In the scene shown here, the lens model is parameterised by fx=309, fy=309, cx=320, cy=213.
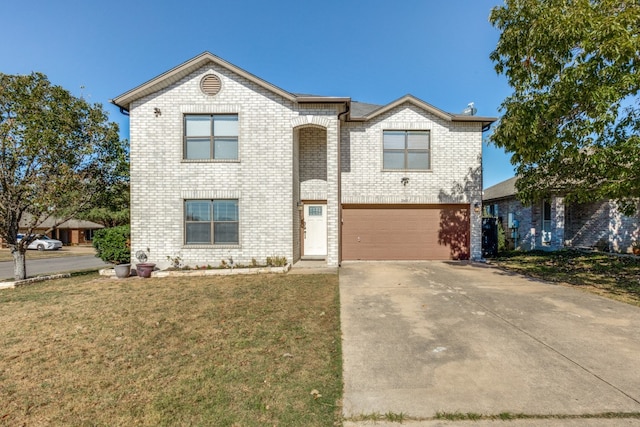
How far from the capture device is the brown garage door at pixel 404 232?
12.2 m

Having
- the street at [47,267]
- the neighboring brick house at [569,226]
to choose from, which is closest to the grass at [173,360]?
the street at [47,267]

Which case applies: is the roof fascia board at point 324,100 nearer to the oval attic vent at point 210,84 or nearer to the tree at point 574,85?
the oval attic vent at point 210,84

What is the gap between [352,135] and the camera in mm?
12148

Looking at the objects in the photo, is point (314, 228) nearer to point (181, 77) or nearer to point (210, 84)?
point (210, 84)

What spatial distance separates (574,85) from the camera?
22.2 ft

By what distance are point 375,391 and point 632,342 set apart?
3.87 m

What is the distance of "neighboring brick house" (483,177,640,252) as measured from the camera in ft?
45.7

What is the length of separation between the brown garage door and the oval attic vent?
20.7 feet

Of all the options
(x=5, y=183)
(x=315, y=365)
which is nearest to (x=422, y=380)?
(x=315, y=365)

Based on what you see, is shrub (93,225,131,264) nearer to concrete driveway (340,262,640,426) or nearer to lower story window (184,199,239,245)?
lower story window (184,199,239,245)

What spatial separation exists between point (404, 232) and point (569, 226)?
404 inches

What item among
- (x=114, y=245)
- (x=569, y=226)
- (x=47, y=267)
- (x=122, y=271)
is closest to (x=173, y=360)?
(x=122, y=271)

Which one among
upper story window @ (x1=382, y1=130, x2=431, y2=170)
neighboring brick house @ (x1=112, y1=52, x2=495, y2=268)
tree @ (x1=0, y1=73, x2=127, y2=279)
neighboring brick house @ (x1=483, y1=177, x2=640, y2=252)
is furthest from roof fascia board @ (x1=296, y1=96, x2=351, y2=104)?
neighboring brick house @ (x1=483, y1=177, x2=640, y2=252)

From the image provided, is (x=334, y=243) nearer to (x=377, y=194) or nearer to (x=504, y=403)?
(x=377, y=194)
